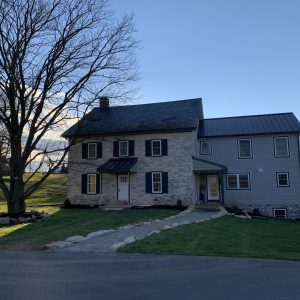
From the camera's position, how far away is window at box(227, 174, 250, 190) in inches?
1141

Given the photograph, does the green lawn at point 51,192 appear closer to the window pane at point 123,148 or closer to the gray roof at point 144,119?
the gray roof at point 144,119

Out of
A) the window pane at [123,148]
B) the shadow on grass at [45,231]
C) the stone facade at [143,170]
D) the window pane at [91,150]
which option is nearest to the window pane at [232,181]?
the stone facade at [143,170]

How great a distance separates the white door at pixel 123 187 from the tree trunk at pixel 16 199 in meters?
8.57

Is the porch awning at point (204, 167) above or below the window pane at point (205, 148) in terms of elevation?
below

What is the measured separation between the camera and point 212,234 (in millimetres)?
14711

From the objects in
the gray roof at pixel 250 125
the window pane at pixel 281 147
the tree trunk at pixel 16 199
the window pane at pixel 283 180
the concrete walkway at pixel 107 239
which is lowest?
the concrete walkway at pixel 107 239

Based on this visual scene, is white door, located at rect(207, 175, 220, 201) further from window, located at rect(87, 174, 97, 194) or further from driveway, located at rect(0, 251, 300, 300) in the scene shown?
driveway, located at rect(0, 251, 300, 300)

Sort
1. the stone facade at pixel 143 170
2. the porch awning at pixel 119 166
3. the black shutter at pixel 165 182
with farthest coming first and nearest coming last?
1. the black shutter at pixel 165 182
2. the stone facade at pixel 143 170
3. the porch awning at pixel 119 166

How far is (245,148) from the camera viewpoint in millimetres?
29344

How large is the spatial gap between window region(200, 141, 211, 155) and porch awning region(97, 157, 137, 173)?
5554mm

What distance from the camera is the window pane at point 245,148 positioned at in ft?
95.9

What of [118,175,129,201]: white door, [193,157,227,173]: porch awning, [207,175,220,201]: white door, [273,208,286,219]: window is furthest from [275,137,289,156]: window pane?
[118,175,129,201]: white door

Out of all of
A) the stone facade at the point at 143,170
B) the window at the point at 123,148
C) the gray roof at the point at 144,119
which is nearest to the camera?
the stone facade at the point at 143,170

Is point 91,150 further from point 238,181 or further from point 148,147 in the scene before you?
point 238,181
